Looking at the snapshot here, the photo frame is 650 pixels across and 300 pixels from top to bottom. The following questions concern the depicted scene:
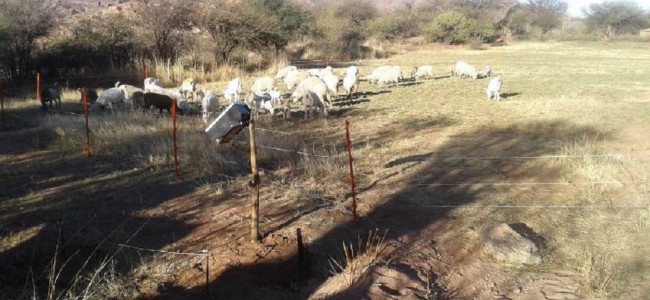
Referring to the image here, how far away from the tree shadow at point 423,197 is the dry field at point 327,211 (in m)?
0.03

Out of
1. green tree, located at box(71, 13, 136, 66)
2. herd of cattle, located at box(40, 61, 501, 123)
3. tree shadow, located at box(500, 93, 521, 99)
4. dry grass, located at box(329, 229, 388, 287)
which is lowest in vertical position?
dry grass, located at box(329, 229, 388, 287)

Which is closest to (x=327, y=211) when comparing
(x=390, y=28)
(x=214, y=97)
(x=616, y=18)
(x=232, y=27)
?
(x=214, y=97)

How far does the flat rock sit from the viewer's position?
5.82m

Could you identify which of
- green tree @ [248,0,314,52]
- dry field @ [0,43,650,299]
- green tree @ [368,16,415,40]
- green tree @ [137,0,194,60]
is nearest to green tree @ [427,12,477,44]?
green tree @ [368,16,415,40]

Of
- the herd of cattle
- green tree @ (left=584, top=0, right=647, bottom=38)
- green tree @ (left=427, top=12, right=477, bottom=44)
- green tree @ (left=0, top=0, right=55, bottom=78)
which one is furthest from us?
green tree @ (left=584, top=0, right=647, bottom=38)

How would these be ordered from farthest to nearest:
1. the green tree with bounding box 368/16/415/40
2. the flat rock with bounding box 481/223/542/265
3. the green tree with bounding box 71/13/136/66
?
the green tree with bounding box 368/16/415/40 < the green tree with bounding box 71/13/136/66 < the flat rock with bounding box 481/223/542/265

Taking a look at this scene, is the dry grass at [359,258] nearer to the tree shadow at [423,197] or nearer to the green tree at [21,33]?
the tree shadow at [423,197]

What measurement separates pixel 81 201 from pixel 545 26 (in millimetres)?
70205

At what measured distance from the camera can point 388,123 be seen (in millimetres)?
13898

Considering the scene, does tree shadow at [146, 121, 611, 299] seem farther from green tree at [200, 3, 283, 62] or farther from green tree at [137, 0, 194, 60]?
green tree at [137, 0, 194, 60]

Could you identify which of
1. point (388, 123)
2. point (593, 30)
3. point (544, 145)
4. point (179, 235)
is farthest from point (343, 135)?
point (593, 30)

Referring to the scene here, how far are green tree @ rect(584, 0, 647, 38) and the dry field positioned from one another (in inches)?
2238

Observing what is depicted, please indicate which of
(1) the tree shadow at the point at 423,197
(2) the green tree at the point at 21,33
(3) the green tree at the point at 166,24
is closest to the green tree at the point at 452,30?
(3) the green tree at the point at 166,24

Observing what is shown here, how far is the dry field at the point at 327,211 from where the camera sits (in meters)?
5.40
